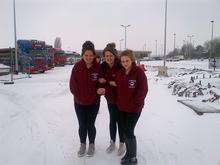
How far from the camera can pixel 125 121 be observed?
252 inches

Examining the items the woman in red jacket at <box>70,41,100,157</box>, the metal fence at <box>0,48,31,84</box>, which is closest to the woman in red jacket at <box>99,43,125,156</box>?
the woman in red jacket at <box>70,41,100,157</box>

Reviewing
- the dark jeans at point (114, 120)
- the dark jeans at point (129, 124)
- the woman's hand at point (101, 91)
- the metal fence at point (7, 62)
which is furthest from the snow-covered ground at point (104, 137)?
the metal fence at point (7, 62)

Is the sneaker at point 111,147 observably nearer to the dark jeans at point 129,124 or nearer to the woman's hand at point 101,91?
the dark jeans at point 129,124

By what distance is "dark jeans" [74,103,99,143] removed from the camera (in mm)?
6834

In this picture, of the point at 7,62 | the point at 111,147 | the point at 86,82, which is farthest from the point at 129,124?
the point at 7,62

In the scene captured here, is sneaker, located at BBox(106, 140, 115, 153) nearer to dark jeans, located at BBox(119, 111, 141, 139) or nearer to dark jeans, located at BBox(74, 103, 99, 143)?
dark jeans, located at BBox(74, 103, 99, 143)

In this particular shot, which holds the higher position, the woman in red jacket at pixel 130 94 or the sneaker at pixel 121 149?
the woman in red jacket at pixel 130 94

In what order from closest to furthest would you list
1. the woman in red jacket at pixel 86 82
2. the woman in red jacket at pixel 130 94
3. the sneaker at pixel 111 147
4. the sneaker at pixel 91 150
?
the woman in red jacket at pixel 130 94, the woman in red jacket at pixel 86 82, the sneaker at pixel 91 150, the sneaker at pixel 111 147

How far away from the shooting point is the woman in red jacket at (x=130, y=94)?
20.3 ft

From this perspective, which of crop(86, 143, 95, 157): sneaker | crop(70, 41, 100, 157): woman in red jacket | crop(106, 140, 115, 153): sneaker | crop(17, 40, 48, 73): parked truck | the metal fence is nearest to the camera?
crop(70, 41, 100, 157): woman in red jacket

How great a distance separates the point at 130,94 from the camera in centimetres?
623

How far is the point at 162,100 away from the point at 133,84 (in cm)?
784

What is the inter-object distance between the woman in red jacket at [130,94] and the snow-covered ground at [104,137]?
0.37 metres

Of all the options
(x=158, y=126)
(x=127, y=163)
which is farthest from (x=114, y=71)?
(x=158, y=126)
